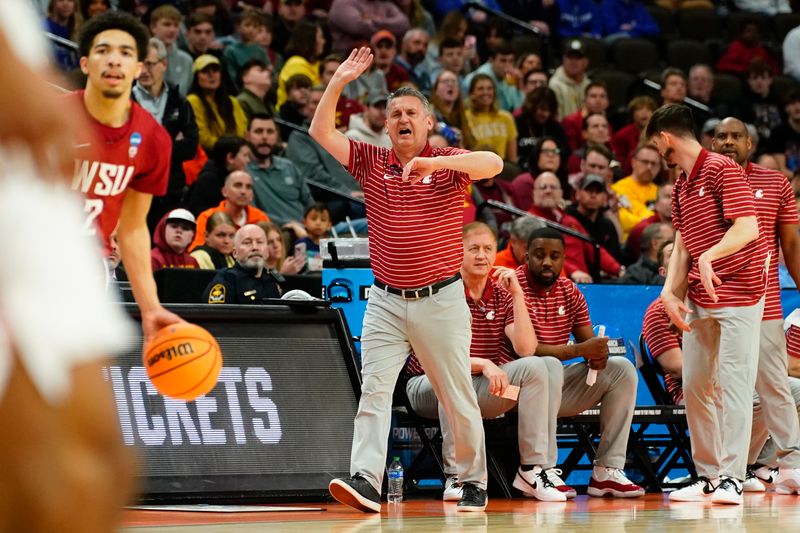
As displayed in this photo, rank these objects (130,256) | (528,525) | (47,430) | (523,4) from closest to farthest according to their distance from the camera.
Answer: (47,430) < (130,256) < (528,525) < (523,4)

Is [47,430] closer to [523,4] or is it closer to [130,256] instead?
[130,256]

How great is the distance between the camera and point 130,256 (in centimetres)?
435

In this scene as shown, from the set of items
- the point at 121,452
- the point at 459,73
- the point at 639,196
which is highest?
the point at 121,452

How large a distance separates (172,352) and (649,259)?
750cm

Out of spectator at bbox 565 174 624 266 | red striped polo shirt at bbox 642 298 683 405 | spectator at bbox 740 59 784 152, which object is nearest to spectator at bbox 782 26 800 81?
spectator at bbox 740 59 784 152

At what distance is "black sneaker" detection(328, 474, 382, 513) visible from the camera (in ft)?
22.0

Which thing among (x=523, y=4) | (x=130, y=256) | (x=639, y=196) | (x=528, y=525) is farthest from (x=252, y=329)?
(x=523, y=4)

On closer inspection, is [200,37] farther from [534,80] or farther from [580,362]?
[580,362]

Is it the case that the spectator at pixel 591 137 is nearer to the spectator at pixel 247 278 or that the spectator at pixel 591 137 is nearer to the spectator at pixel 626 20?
the spectator at pixel 626 20

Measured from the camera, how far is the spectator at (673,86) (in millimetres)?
15641

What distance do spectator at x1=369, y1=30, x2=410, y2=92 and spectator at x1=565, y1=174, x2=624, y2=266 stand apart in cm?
320

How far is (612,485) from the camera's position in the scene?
325 inches

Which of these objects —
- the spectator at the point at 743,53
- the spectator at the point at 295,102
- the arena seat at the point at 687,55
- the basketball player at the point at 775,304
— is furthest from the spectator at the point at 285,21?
the basketball player at the point at 775,304

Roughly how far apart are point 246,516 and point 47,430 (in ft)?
17.0
